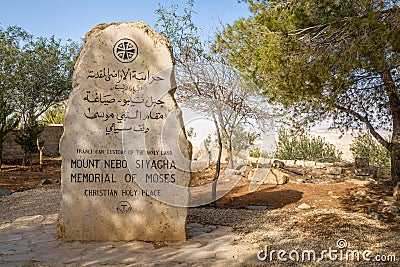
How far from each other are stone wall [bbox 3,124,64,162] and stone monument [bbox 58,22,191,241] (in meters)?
11.3

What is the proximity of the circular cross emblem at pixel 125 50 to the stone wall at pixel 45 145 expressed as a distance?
37.9 feet

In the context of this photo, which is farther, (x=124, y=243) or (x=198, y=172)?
(x=198, y=172)

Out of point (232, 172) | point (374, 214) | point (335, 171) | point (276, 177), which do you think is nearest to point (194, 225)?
point (374, 214)

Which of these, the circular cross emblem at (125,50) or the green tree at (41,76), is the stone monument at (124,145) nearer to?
the circular cross emblem at (125,50)

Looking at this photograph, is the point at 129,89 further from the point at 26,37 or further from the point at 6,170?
the point at 26,37

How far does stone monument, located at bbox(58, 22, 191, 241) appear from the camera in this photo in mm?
4629

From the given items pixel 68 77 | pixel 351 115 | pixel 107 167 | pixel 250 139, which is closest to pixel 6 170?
pixel 68 77

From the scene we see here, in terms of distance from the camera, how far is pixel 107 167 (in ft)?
15.4

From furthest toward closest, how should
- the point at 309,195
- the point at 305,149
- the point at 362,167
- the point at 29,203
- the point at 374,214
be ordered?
the point at 305,149 < the point at 362,167 < the point at 309,195 < the point at 29,203 < the point at 374,214

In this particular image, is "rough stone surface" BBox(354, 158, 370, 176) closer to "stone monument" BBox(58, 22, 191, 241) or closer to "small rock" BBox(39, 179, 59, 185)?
"stone monument" BBox(58, 22, 191, 241)

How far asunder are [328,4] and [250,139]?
5044mm

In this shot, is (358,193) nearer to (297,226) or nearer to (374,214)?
(374,214)

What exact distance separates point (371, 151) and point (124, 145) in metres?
11.8

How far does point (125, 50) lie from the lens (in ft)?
15.6
